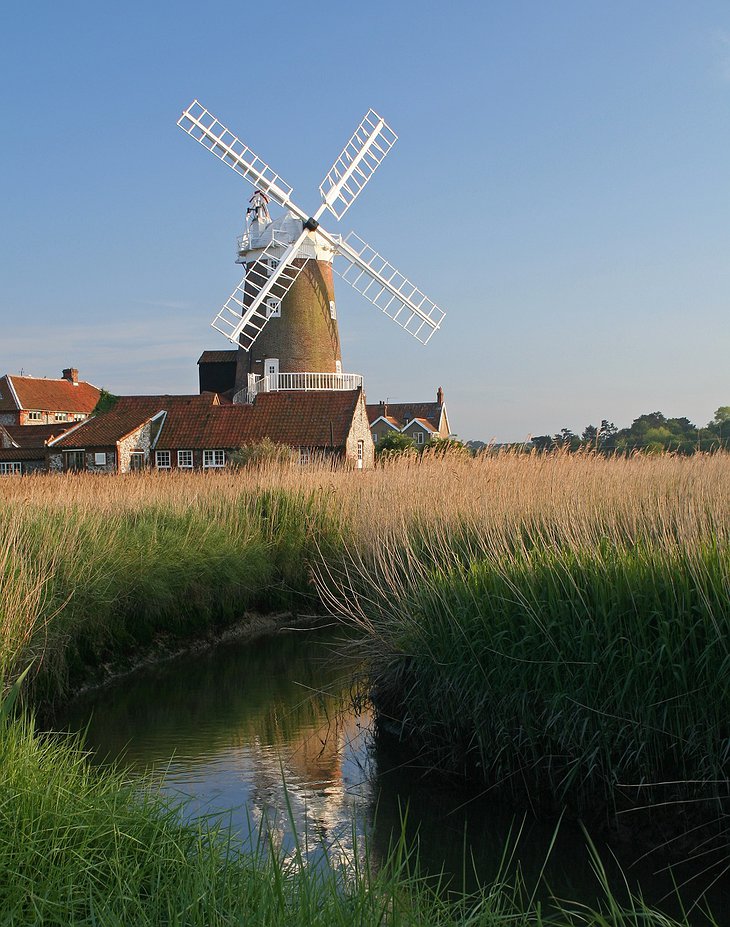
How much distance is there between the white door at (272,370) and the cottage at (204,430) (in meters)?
0.84

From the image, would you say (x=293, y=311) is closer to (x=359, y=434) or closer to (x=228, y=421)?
(x=228, y=421)

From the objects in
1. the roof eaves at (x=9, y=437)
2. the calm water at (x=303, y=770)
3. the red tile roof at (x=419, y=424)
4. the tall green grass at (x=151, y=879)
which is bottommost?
the calm water at (x=303, y=770)

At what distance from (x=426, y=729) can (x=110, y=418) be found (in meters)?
34.6

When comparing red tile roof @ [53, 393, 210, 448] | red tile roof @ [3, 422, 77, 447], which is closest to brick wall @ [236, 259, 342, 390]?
red tile roof @ [53, 393, 210, 448]

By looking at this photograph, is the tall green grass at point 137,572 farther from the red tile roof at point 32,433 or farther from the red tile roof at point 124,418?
the red tile roof at point 32,433

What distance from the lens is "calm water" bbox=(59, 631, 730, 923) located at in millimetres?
5512

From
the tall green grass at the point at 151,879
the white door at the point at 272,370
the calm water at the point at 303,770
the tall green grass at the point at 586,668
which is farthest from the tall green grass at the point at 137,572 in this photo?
the white door at the point at 272,370

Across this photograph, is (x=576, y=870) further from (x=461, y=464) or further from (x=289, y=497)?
(x=289, y=497)

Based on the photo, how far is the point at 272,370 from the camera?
37312mm

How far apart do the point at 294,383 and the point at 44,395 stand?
38465mm

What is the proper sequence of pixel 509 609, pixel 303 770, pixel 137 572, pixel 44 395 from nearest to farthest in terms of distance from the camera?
1. pixel 509 609
2. pixel 303 770
3. pixel 137 572
4. pixel 44 395

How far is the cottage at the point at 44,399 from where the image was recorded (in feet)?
220

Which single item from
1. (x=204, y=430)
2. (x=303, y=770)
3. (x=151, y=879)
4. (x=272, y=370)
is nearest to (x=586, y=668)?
(x=303, y=770)

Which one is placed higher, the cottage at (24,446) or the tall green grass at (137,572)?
the cottage at (24,446)
